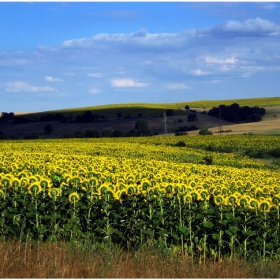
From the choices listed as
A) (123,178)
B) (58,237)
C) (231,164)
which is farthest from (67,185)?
(231,164)

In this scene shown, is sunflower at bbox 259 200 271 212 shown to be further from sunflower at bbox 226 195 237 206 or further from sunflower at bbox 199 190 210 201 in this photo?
sunflower at bbox 199 190 210 201

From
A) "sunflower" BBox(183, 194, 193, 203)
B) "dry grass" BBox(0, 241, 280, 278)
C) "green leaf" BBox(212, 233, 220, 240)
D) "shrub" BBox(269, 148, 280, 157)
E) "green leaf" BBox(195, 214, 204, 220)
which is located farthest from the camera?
"shrub" BBox(269, 148, 280, 157)

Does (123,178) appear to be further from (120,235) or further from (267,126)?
(267,126)

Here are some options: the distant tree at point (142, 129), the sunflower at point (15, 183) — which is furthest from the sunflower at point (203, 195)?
the distant tree at point (142, 129)

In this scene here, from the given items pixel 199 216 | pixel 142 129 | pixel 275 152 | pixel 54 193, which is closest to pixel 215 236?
pixel 199 216

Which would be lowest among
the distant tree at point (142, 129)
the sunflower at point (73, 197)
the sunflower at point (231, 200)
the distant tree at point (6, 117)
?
the distant tree at point (142, 129)

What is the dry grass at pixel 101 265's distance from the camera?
6863 mm

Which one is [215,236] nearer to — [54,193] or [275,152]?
[54,193]

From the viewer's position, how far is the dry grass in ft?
22.5

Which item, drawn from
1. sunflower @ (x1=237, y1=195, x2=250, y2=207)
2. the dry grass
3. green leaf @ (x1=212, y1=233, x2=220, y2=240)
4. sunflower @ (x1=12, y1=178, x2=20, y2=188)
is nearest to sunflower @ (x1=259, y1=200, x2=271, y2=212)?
sunflower @ (x1=237, y1=195, x2=250, y2=207)

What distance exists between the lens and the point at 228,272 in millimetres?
7273

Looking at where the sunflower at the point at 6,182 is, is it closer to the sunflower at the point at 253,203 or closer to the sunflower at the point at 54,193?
the sunflower at the point at 54,193

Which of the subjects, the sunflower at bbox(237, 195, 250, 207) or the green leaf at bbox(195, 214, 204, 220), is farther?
the sunflower at bbox(237, 195, 250, 207)

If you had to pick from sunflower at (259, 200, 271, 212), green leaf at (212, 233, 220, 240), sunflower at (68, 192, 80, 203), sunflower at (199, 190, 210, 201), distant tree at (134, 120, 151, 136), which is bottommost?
distant tree at (134, 120, 151, 136)
